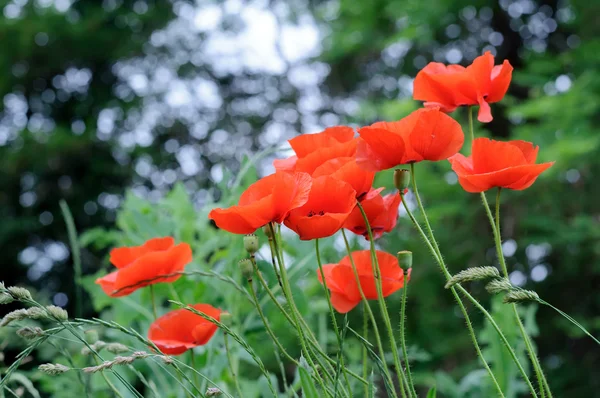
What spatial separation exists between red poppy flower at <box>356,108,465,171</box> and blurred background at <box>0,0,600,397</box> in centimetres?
55

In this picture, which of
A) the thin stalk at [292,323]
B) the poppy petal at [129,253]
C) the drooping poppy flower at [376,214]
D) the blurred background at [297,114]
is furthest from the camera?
the blurred background at [297,114]

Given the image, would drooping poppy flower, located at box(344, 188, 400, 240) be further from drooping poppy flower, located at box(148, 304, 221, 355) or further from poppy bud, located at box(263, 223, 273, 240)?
drooping poppy flower, located at box(148, 304, 221, 355)

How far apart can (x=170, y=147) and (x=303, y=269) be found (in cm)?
815

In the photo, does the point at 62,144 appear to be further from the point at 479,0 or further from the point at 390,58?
the point at 479,0

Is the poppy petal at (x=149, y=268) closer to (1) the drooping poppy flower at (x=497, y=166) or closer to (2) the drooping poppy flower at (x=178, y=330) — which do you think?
(2) the drooping poppy flower at (x=178, y=330)

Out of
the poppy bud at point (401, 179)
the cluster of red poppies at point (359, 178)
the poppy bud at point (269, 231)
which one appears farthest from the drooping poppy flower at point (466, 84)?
the poppy bud at point (269, 231)

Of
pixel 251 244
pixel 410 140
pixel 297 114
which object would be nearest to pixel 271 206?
pixel 251 244

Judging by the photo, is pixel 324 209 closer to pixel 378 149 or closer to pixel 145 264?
pixel 378 149

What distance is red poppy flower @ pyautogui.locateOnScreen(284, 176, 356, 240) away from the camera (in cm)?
53

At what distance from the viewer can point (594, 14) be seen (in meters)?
4.48

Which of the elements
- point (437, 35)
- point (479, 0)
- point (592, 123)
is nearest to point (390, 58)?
point (437, 35)

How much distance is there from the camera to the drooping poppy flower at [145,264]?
2.28 feet

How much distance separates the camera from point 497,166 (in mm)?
588

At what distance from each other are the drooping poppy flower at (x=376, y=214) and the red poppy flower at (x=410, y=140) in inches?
2.0
